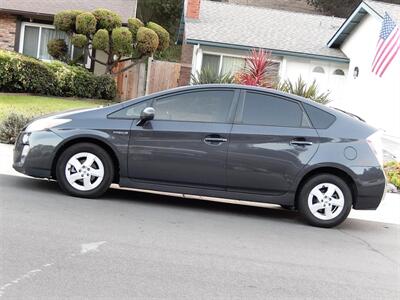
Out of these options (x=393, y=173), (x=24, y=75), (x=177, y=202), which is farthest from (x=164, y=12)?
(x=177, y=202)

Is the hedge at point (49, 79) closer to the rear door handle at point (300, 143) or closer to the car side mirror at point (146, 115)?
the car side mirror at point (146, 115)

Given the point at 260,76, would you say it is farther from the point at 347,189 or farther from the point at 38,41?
the point at 38,41

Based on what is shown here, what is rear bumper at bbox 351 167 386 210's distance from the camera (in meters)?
7.71

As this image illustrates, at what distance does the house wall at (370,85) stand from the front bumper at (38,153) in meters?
13.4

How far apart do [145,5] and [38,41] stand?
18.3m

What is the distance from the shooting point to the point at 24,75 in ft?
64.3

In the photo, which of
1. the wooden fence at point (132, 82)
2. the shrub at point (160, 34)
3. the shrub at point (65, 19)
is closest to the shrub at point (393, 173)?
the shrub at point (160, 34)

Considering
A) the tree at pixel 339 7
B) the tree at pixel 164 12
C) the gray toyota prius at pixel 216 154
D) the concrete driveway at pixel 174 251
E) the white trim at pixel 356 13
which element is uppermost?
the tree at pixel 339 7

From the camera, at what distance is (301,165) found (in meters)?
7.71

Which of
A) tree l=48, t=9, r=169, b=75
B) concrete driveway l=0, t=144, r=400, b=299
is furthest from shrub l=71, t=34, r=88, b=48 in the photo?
concrete driveway l=0, t=144, r=400, b=299

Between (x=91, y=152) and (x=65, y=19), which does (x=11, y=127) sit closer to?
(x=91, y=152)

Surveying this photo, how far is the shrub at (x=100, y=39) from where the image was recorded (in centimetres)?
2075

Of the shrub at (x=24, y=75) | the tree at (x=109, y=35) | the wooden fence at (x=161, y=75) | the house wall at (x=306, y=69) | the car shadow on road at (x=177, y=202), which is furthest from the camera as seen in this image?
the house wall at (x=306, y=69)

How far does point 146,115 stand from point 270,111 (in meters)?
1.61
